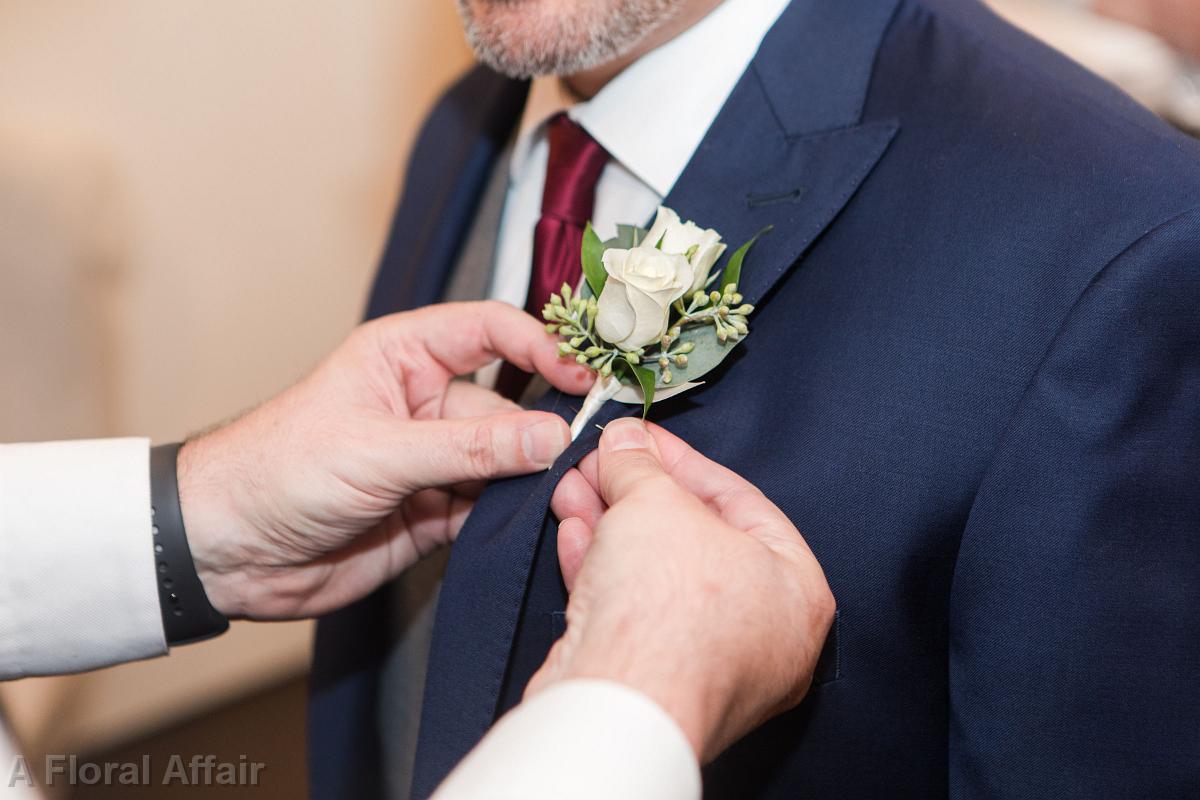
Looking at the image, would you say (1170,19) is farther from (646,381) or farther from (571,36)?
(646,381)

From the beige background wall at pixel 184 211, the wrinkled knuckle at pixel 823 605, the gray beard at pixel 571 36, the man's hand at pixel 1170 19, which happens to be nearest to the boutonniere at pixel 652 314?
the wrinkled knuckle at pixel 823 605

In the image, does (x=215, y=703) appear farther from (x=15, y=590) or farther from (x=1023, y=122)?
(x=1023, y=122)

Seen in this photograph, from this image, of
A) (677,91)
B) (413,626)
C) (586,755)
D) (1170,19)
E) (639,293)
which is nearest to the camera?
(586,755)

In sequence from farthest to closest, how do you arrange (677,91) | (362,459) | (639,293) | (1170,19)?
(1170,19) < (677,91) < (362,459) < (639,293)

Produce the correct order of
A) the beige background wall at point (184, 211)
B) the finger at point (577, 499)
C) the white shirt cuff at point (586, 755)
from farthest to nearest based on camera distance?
the beige background wall at point (184, 211) < the finger at point (577, 499) < the white shirt cuff at point (586, 755)

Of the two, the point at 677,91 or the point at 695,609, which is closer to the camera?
the point at 695,609

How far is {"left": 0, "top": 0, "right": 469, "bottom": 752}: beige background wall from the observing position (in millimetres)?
2039

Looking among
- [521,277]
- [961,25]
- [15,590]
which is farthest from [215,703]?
[961,25]

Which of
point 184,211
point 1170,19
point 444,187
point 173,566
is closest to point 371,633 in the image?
point 173,566

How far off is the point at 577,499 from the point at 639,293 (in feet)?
0.70

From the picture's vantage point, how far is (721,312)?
87 cm

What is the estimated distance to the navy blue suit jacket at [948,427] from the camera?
81 cm

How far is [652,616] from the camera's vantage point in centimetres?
71

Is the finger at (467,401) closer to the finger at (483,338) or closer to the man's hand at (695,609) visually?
the finger at (483,338)
